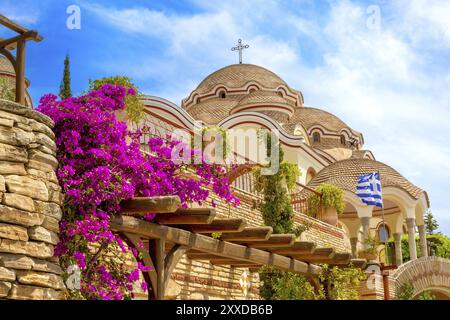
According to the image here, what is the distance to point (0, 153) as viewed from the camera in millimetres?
5961

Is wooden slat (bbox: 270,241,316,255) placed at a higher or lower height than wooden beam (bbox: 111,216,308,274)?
higher

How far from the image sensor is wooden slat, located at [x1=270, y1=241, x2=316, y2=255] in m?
11.5

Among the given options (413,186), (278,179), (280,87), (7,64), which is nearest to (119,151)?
(278,179)

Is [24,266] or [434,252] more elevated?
[434,252]

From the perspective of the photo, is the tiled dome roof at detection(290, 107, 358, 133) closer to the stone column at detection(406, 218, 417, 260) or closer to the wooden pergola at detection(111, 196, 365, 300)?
the stone column at detection(406, 218, 417, 260)

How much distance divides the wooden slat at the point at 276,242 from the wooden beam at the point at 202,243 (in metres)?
0.10

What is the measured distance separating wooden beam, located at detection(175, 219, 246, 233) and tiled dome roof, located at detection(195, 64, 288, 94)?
89.9 feet

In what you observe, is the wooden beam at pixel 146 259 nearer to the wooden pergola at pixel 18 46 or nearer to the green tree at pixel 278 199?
the wooden pergola at pixel 18 46

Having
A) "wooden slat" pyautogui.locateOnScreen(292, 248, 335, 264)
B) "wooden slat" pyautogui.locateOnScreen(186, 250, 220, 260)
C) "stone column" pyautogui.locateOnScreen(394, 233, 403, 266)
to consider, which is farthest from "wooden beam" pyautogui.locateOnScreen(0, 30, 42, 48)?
"stone column" pyautogui.locateOnScreen(394, 233, 403, 266)

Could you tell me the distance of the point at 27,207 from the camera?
6.07m

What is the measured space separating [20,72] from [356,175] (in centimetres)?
1723
